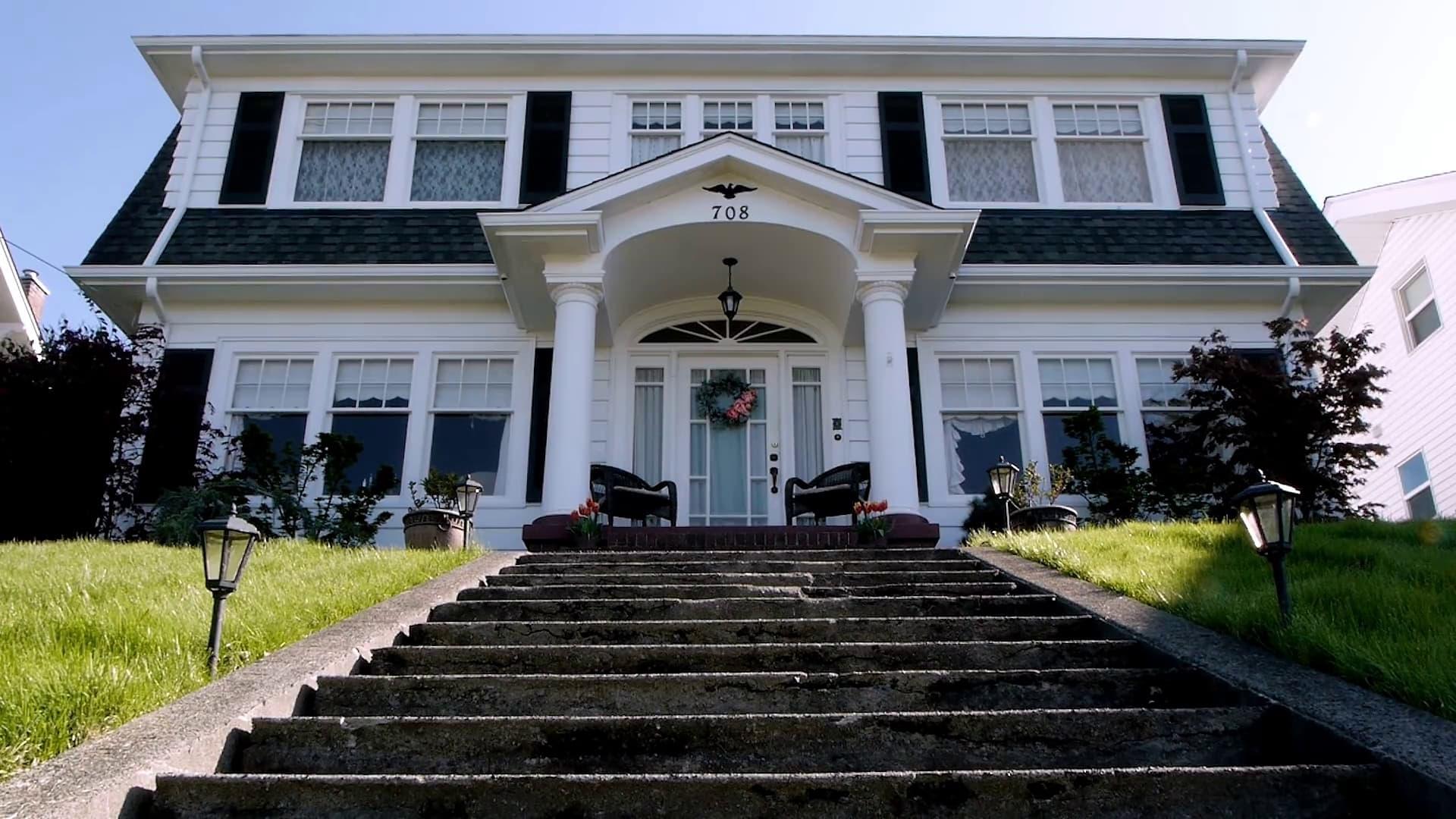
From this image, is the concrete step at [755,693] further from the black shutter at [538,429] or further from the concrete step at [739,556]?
the black shutter at [538,429]

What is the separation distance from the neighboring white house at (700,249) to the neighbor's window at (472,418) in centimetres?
3

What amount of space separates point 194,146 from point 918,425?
8132 millimetres

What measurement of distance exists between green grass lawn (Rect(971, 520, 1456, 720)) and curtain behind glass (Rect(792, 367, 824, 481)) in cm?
308

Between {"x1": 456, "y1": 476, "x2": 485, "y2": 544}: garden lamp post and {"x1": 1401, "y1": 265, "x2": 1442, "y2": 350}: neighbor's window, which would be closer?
{"x1": 456, "y1": 476, "x2": 485, "y2": 544}: garden lamp post

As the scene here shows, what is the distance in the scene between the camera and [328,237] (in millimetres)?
10641

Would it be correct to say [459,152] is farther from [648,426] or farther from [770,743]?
[770,743]

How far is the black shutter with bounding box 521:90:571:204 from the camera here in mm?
10969

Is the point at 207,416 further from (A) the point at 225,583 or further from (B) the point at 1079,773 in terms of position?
(B) the point at 1079,773

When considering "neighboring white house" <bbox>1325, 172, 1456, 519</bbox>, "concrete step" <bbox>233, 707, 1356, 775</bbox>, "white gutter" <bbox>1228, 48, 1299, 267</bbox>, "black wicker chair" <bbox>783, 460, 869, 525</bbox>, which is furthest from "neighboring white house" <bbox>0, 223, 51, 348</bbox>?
"neighboring white house" <bbox>1325, 172, 1456, 519</bbox>

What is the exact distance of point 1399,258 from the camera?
14.5 meters

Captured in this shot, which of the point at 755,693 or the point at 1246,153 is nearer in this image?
the point at 755,693

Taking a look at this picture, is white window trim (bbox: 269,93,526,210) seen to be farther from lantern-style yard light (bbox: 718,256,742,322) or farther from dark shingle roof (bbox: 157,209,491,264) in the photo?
lantern-style yard light (bbox: 718,256,742,322)

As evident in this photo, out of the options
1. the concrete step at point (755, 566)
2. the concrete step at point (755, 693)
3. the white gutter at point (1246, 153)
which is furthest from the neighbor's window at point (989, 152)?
the concrete step at point (755, 693)

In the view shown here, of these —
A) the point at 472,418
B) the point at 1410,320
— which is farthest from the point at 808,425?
the point at 1410,320
